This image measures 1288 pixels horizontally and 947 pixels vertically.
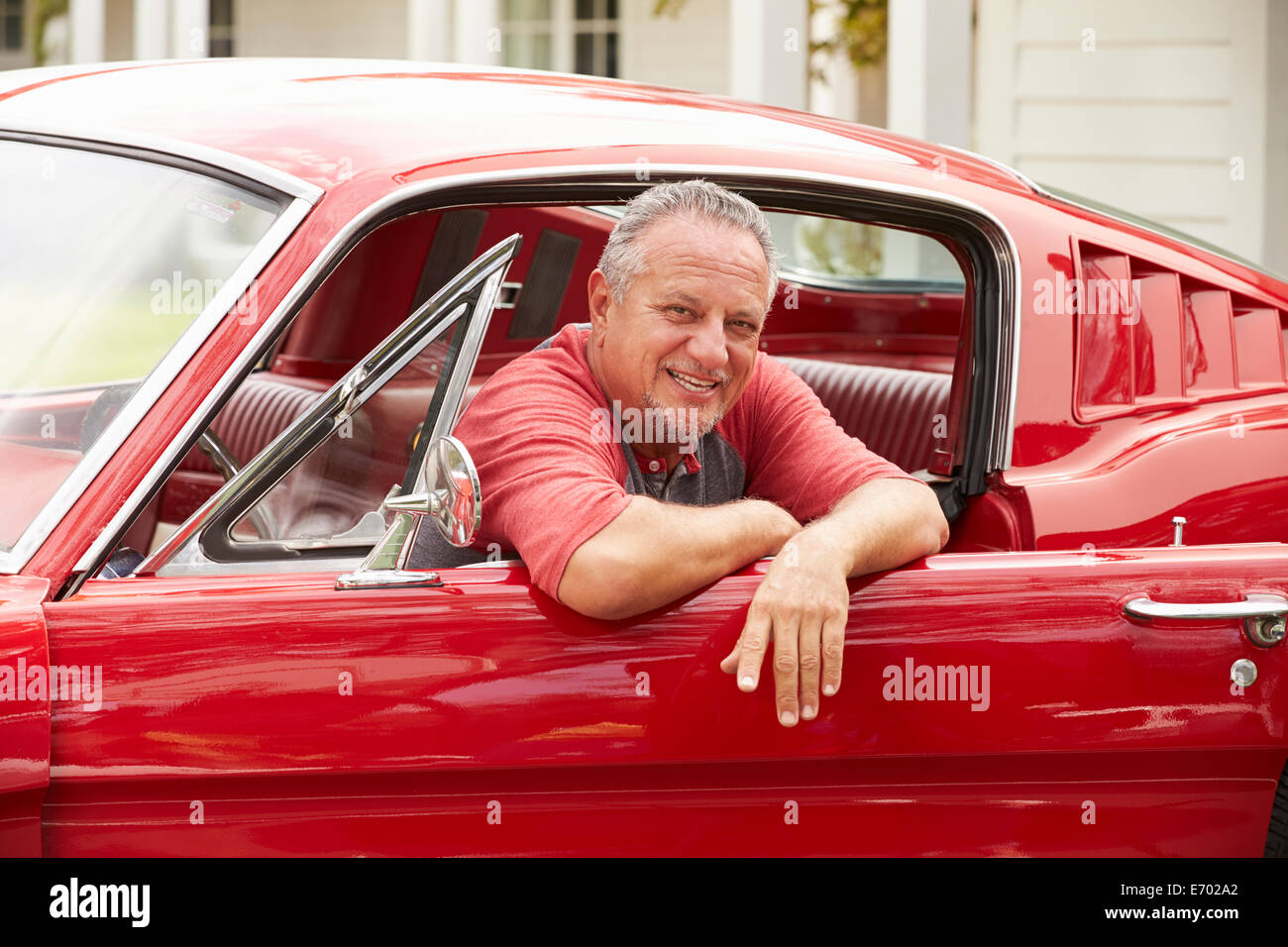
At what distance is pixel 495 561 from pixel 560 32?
29.5 feet

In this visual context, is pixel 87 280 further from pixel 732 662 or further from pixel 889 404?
pixel 889 404

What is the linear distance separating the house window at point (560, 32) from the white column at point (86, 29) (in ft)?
9.40

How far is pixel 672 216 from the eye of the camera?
86.7 inches

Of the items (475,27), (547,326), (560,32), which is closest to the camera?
(547,326)

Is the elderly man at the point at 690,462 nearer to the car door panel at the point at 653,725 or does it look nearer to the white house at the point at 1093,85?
the car door panel at the point at 653,725

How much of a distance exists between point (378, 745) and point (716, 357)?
797 mm

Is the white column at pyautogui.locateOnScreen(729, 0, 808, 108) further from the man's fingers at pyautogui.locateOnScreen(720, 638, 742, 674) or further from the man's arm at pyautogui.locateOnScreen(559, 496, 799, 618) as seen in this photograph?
the man's fingers at pyautogui.locateOnScreen(720, 638, 742, 674)

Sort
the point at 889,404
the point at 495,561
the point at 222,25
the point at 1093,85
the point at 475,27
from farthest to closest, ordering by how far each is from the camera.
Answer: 1. the point at 222,25
2. the point at 475,27
3. the point at 1093,85
4. the point at 889,404
5. the point at 495,561

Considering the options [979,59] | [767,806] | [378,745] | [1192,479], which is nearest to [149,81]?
[378,745]

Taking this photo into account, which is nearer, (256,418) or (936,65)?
(256,418)

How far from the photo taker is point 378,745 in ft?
5.91

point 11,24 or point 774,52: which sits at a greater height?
point 11,24

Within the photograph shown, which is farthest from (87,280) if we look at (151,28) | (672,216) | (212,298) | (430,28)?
(151,28)
